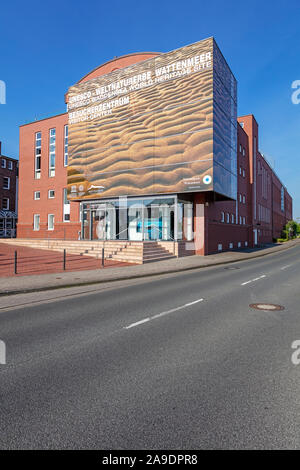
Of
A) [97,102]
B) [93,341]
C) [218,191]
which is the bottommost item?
[93,341]

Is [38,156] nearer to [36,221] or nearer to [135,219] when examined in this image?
[36,221]

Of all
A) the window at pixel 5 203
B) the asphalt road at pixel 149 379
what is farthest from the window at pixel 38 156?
the asphalt road at pixel 149 379

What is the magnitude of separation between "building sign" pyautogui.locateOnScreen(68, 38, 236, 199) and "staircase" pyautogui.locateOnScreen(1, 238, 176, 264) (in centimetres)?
555

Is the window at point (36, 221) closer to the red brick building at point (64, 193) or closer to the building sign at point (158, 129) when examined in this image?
the red brick building at point (64, 193)

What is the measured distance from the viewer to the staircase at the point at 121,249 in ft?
68.4

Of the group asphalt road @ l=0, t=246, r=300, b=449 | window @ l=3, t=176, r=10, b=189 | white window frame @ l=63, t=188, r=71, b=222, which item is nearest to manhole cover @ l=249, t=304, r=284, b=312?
asphalt road @ l=0, t=246, r=300, b=449

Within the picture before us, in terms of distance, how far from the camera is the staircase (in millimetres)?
20859

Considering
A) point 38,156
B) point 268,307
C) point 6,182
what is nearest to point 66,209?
point 38,156

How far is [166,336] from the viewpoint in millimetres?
5449

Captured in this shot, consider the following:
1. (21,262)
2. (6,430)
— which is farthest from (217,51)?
(6,430)

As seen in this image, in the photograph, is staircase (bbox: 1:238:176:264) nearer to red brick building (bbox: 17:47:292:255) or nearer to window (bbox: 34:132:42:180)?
red brick building (bbox: 17:47:292:255)

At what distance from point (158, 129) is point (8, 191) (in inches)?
1411

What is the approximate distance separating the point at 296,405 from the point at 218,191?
22740 millimetres

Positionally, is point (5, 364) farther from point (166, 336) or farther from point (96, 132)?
point (96, 132)
